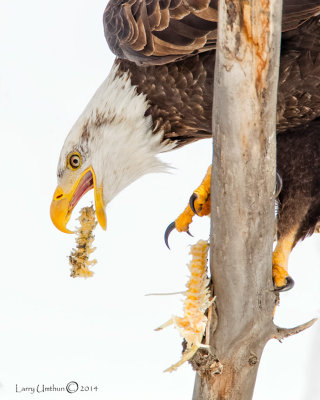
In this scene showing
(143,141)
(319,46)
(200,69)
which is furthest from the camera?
(143,141)

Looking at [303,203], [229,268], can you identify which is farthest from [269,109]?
[303,203]

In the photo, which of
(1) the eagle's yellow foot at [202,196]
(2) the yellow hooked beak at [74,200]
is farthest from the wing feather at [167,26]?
(2) the yellow hooked beak at [74,200]

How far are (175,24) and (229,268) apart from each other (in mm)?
990

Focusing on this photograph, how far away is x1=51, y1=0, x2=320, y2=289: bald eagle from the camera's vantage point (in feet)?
8.64

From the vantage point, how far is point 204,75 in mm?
2770

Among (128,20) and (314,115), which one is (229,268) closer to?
(314,115)

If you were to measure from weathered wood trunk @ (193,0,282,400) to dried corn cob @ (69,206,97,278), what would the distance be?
0.77 metres

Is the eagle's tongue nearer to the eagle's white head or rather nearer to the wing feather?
the eagle's white head

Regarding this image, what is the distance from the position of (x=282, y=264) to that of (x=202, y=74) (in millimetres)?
859

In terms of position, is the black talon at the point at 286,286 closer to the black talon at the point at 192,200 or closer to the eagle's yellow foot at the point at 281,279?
the eagle's yellow foot at the point at 281,279

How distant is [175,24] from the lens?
2650mm

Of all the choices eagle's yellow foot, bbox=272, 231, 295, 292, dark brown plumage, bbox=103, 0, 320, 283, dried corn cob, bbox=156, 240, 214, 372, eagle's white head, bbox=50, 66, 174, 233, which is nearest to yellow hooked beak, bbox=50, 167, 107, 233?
eagle's white head, bbox=50, 66, 174, 233

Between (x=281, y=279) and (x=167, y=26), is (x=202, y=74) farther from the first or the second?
(x=281, y=279)

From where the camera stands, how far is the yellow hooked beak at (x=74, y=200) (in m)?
3.09
